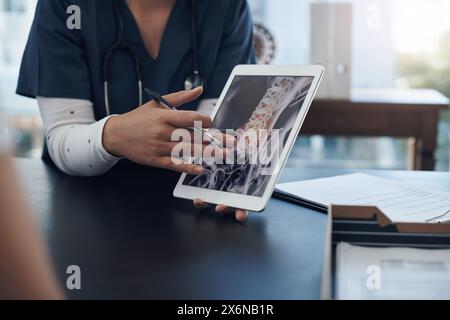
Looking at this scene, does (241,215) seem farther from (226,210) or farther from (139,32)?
(139,32)

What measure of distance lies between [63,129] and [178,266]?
1.66 ft

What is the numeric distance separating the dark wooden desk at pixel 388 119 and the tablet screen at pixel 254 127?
129cm

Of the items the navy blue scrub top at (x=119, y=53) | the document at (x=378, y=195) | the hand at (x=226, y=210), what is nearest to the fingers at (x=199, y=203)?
the hand at (x=226, y=210)

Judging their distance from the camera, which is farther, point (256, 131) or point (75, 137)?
point (75, 137)

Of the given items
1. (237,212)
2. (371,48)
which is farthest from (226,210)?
(371,48)

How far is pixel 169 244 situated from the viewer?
2.21 feet

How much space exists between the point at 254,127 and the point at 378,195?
0.19 metres

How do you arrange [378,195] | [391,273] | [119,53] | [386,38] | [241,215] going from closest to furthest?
[391,273]
[241,215]
[378,195]
[119,53]
[386,38]

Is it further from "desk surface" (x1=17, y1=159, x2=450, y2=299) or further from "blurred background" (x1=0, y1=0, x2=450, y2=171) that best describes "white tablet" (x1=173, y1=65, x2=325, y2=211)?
"blurred background" (x1=0, y1=0, x2=450, y2=171)

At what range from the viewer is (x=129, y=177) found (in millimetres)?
995

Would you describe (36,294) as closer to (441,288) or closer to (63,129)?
(441,288)

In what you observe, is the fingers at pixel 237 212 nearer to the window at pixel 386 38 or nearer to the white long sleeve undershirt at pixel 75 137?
the white long sleeve undershirt at pixel 75 137

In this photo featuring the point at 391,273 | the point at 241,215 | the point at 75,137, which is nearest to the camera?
the point at 391,273

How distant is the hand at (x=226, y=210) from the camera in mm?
758
